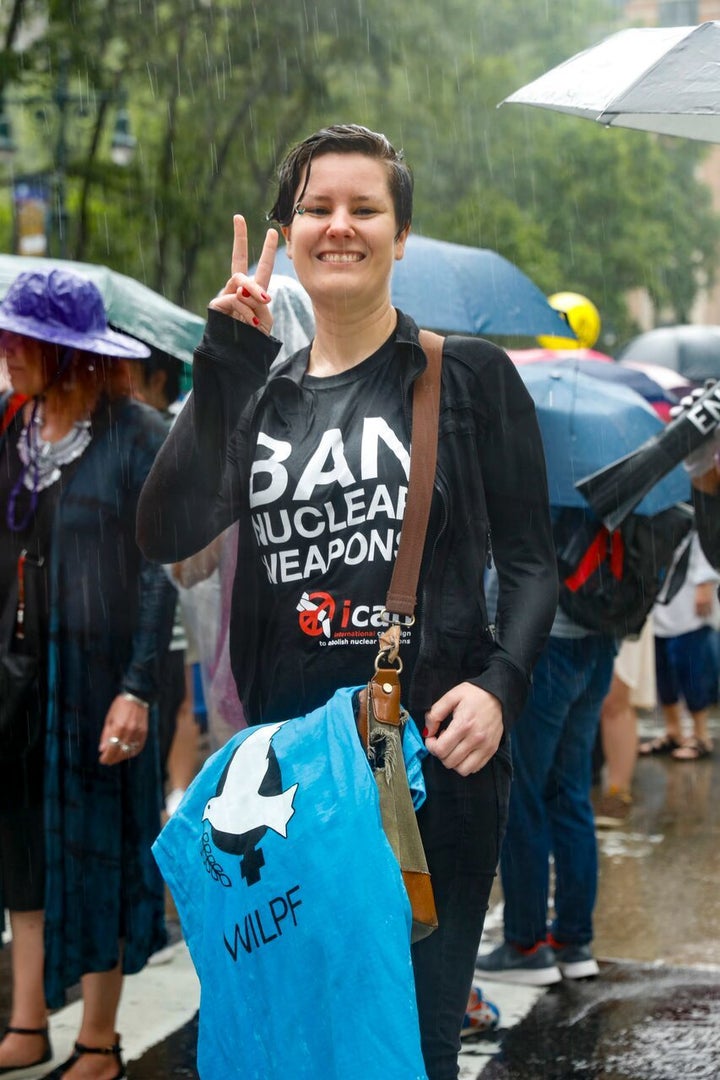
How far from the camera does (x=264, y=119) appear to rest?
19.5m

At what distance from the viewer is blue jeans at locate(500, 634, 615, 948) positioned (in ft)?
16.3

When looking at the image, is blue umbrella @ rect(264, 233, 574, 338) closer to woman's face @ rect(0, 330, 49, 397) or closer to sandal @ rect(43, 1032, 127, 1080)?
woman's face @ rect(0, 330, 49, 397)

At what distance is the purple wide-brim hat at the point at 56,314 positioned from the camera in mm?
Answer: 4113

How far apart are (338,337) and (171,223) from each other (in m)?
14.5

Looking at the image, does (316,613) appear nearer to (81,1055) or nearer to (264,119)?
(81,1055)

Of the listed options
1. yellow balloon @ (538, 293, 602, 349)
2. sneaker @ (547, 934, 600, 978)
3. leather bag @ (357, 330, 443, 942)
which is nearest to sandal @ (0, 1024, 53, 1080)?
sneaker @ (547, 934, 600, 978)

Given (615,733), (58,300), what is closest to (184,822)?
(58,300)

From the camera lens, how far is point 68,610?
4109 millimetres

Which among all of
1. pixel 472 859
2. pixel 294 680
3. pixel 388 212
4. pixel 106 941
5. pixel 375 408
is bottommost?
pixel 106 941

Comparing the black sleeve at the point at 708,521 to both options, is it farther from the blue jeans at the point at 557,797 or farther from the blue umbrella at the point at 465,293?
the blue umbrella at the point at 465,293

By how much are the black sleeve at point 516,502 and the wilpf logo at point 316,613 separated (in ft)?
1.02

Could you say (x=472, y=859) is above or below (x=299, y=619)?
below

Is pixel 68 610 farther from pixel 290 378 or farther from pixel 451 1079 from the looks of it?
pixel 451 1079

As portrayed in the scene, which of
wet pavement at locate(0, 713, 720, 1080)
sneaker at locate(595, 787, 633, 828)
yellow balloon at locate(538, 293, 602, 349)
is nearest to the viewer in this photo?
wet pavement at locate(0, 713, 720, 1080)
